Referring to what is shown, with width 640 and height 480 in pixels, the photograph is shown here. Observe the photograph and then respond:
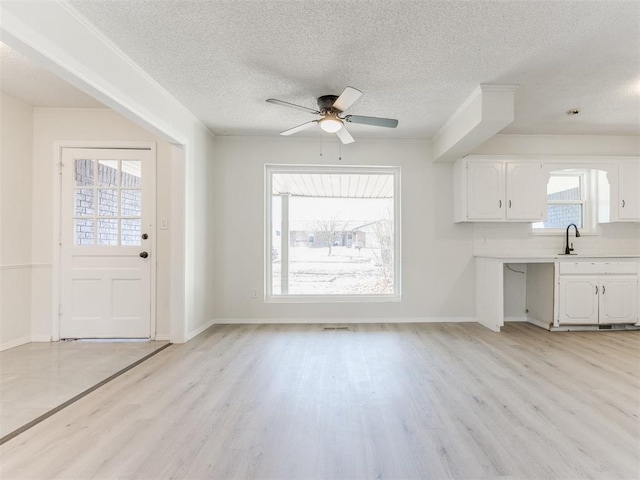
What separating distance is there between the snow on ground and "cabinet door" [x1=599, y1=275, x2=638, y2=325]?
259cm

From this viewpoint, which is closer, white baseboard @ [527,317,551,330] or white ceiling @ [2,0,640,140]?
white ceiling @ [2,0,640,140]

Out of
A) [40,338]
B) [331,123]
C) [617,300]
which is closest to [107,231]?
[40,338]

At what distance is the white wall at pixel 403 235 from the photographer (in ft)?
14.7

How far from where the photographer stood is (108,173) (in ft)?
12.1

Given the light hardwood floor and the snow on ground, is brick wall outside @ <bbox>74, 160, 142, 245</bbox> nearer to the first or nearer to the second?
the light hardwood floor

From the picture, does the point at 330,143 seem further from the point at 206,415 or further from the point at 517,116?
the point at 206,415

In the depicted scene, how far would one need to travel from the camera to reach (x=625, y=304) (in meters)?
3.98

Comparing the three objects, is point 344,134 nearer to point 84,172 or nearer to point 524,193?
point 524,193

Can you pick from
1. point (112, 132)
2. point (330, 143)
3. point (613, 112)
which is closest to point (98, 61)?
point (112, 132)

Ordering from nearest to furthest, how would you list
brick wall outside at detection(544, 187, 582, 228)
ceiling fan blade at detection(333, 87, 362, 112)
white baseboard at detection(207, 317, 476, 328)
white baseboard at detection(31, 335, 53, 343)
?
ceiling fan blade at detection(333, 87, 362, 112), white baseboard at detection(31, 335, 53, 343), white baseboard at detection(207, 317, 476, 328), brick wall outside at detection(544, 187, 582, 228)

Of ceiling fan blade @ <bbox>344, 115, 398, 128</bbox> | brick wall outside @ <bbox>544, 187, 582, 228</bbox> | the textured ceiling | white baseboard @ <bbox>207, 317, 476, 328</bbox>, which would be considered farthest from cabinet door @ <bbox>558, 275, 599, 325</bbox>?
the textured ceiling

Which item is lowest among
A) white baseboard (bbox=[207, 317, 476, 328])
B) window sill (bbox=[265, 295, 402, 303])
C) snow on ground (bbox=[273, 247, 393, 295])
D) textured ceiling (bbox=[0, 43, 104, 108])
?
white baseboard (bbox=[207, 317, 476, 328])

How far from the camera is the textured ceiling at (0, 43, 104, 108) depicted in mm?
2710

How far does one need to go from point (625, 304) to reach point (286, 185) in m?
4.64
